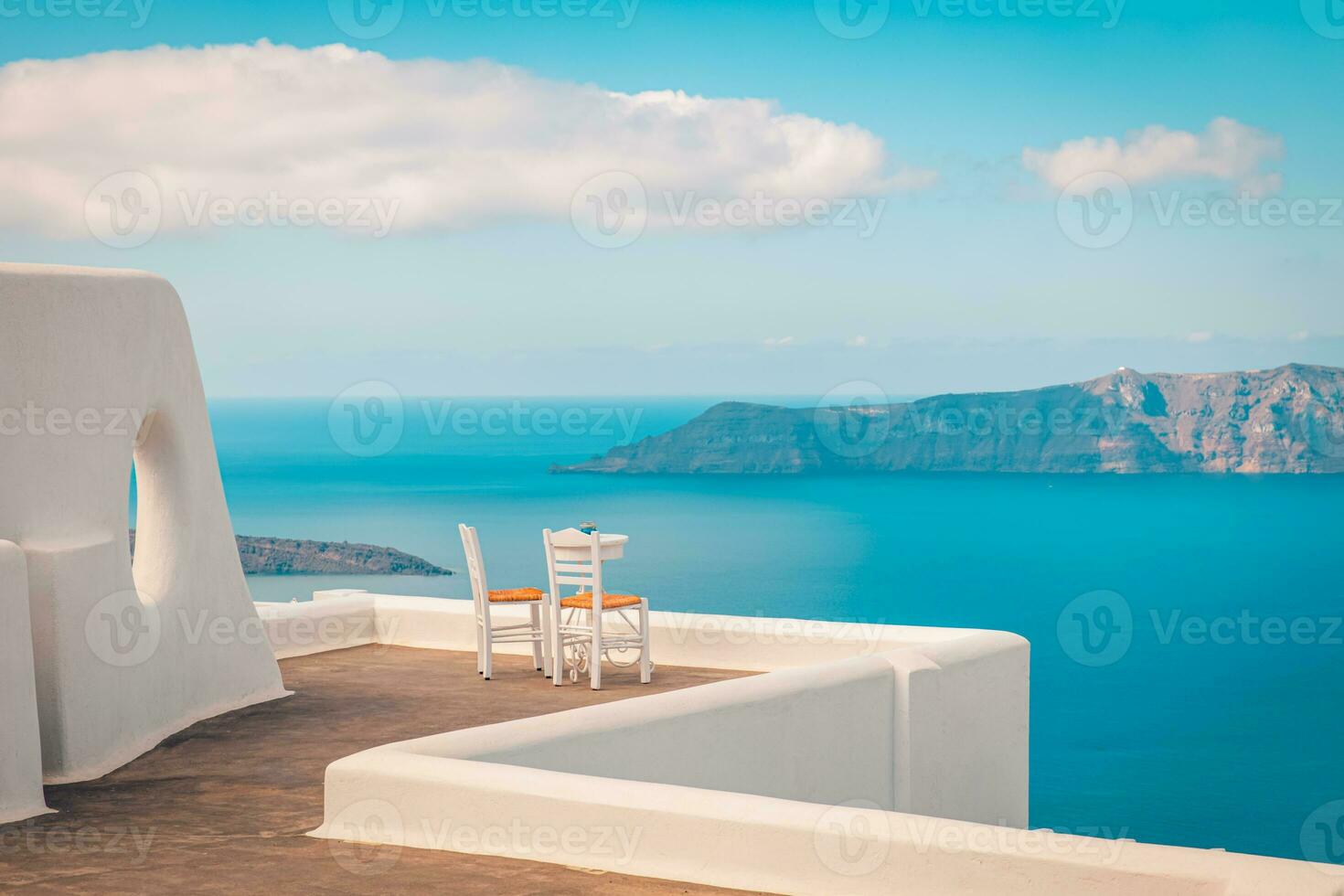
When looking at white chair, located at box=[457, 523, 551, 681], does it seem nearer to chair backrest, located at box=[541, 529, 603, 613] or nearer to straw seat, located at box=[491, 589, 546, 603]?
straw seat, located at box=[491, 589, 546, 603]

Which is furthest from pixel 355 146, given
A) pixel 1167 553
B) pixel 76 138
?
pixel 1167 553

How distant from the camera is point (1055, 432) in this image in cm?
10400

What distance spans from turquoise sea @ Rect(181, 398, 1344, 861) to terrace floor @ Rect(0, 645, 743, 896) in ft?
87.0

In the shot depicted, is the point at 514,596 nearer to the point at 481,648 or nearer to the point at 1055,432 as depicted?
the point at 481,648

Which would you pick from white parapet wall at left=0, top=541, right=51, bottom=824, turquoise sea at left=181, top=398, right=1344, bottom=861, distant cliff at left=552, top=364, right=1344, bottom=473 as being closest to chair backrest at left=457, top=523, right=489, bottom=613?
white parapet wall at left=0, top=541, right=51, bottom=824

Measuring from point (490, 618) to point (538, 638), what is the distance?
13.3 inches

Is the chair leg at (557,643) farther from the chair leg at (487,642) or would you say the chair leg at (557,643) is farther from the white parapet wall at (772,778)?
the white parapet wall at (772,778)

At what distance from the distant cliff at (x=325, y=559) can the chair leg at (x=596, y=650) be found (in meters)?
63.5

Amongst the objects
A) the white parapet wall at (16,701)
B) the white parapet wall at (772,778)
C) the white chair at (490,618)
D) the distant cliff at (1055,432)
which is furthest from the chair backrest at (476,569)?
the distant cliff at (1055,432)

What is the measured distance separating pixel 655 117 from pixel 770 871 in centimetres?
8577

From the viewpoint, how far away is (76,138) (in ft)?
175

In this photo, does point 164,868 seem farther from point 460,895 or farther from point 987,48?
point 987,48

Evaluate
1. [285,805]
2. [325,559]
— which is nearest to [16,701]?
[285,805]

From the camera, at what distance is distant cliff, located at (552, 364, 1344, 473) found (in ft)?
314
